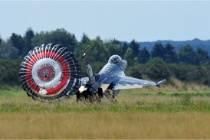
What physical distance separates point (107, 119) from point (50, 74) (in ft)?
23.4

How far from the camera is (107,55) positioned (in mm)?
76875

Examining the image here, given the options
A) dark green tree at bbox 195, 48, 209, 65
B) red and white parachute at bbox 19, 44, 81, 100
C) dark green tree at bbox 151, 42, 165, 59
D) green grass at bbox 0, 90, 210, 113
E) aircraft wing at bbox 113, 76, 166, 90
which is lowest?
dark green tree at bbox 195, 48, 209, 65

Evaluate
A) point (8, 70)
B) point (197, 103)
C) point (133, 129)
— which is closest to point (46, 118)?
point (133, 129)

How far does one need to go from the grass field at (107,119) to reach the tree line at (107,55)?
24.0 metres

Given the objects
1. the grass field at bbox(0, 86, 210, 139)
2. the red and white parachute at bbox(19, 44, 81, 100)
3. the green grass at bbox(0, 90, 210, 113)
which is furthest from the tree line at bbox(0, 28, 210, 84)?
the grass field at bbox(0, 86, 210, 139)

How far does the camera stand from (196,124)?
20875 millimetres

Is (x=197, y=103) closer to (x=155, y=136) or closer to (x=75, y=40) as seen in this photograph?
(x=155, y=136)

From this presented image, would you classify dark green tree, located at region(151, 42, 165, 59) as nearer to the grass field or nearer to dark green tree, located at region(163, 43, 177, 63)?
dark green tree, located at region(163, 43, 177, 63)

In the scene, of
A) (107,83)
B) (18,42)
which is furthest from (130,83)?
(18,42)

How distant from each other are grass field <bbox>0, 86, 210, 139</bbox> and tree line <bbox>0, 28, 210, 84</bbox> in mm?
24026

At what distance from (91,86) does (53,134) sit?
12.1m

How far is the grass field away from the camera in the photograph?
18.6 meters

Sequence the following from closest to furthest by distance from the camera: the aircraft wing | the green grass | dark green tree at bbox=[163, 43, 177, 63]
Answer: the green grass
the aircraft wing
dark green tree at bbox=[163, 43, 177, 63]

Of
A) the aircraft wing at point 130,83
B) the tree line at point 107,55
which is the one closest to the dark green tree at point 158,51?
the tree line at point 107,55
